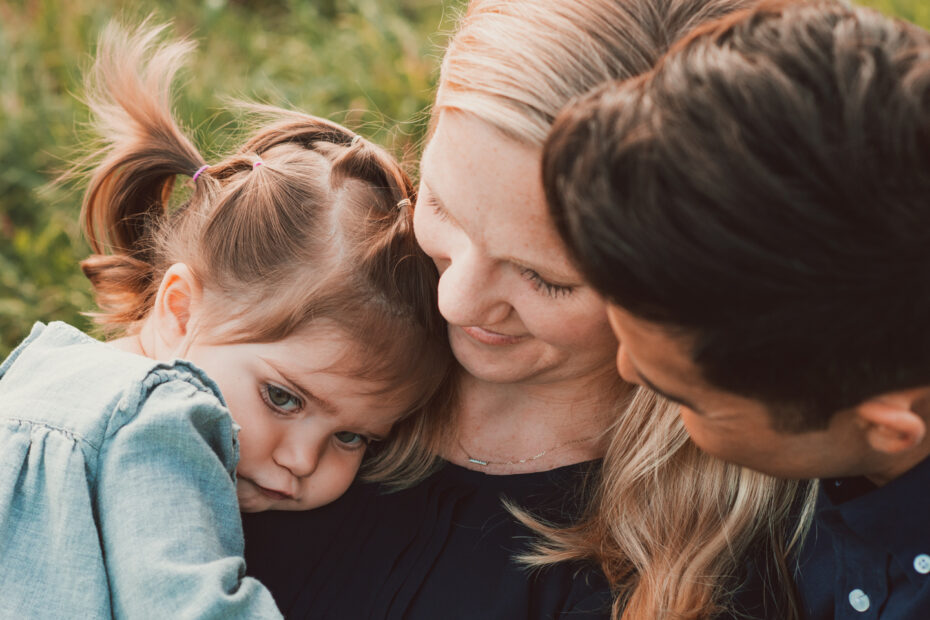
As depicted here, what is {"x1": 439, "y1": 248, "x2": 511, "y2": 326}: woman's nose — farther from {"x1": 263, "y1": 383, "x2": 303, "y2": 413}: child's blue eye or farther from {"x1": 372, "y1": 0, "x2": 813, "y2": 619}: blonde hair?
{"x1": 263, "y1": 383, "x2": 303, "y2": 413}: child's blue eye

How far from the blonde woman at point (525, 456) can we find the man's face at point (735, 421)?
279 mm

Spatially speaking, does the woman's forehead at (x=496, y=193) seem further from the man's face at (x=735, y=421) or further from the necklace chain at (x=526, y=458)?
the necklace chain at (x=526, y=458)

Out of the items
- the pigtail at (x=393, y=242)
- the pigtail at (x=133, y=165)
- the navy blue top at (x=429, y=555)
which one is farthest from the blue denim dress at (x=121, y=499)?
the pigtail at (x=133, y=165)

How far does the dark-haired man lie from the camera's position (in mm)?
1131

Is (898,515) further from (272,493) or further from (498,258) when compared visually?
(272,493)

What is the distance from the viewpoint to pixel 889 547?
5.09ft

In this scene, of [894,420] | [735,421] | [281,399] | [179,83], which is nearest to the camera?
[894,420]

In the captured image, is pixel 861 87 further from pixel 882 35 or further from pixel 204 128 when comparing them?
pixel 204 128

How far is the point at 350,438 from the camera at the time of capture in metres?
2.12

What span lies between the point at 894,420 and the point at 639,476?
0.75 m

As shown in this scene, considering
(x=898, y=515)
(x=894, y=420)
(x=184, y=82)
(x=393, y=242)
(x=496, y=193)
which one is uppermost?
(x=496, y=193)

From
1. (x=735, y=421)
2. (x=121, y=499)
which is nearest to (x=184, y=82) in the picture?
(x=121, y=499)

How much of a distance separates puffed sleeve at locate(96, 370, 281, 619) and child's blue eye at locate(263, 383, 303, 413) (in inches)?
7.6

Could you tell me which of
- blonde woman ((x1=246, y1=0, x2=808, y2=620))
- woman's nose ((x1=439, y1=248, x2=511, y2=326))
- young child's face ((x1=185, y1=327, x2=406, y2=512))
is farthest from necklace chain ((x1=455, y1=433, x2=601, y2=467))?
woman's nose ((x1=439, y1=248, x2=511, y2=326))
